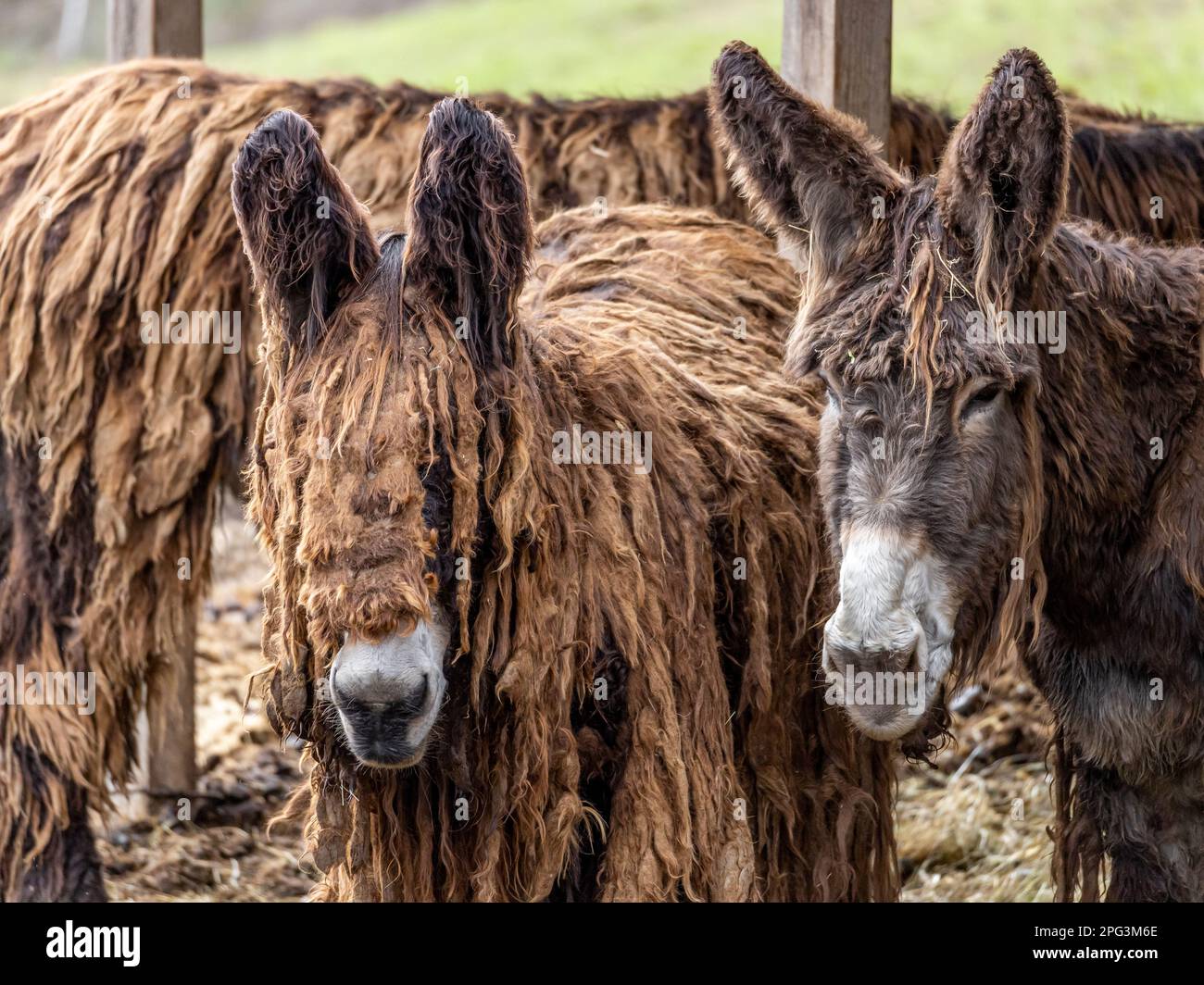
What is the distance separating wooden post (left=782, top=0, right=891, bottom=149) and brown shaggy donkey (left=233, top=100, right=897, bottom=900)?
134cm

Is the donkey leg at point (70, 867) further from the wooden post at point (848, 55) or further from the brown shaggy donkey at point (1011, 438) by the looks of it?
the wooden post at point (848, 55)

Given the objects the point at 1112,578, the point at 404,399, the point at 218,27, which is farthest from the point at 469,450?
the point at 218,27

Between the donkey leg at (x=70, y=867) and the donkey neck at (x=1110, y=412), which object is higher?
the donkey neck at (x=1110, y=412)

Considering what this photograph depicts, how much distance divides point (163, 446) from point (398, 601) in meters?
2.11

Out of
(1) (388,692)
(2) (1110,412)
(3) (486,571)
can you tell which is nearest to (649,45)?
(2) (1110,412)

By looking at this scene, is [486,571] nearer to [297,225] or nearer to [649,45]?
[297,225]

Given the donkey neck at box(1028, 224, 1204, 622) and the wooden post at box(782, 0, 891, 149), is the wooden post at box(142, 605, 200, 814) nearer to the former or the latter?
the wooden post at box(782, 0, 891, 149)

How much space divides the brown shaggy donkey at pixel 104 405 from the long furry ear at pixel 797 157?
1673mm

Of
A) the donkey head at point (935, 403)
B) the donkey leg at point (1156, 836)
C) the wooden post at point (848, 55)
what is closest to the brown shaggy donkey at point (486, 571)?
the donkey head at point (935, 403)

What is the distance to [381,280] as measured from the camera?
2963mm

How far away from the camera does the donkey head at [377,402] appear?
8.93 feet

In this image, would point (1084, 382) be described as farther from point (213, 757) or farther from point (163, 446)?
point (213, 757)

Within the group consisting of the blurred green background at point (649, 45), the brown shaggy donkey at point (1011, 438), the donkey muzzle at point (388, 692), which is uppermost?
the blurred green background at point (649, 45)

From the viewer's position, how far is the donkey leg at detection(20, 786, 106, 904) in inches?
175
